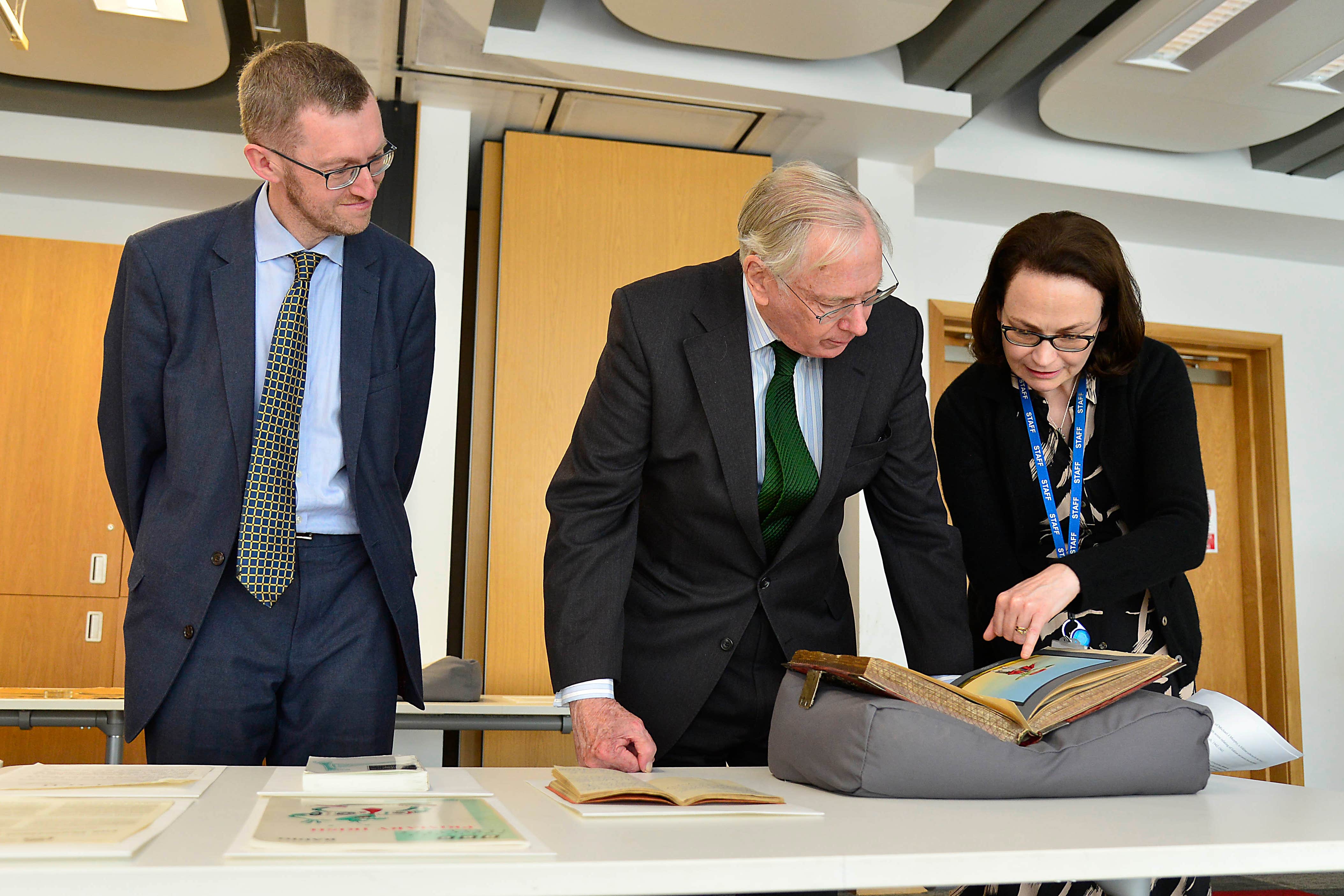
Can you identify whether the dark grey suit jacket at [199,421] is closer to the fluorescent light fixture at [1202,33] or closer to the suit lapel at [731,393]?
the suit lapel at [731,393]

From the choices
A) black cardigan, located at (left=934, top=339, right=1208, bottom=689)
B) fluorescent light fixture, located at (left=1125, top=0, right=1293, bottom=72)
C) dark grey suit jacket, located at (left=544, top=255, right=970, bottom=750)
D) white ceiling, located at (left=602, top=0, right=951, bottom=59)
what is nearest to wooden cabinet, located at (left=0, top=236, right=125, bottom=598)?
white ceiling, located at (left=602, top=0, right=951, bottom=59)

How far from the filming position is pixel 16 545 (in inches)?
164

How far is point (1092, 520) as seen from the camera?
187 cm

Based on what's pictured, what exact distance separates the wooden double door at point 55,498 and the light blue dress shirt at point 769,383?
11.1 feet

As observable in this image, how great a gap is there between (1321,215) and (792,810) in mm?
4941

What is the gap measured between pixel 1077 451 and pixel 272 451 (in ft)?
4.26

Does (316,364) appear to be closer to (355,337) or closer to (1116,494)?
(355,337)

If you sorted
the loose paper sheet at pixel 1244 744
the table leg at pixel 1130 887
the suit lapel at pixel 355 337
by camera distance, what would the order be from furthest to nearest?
the suit lapel at pixel 355 337 < the loose paper sheet at pixel 1244 744 < the table leg at pixel 1130 887

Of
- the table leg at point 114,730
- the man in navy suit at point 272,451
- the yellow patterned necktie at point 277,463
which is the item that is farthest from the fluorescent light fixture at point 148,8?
the yellow patterned necktie at point 277,463

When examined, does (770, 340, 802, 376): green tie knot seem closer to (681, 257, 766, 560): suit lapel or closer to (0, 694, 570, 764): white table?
(681, 257, 766, 560): suit lapel

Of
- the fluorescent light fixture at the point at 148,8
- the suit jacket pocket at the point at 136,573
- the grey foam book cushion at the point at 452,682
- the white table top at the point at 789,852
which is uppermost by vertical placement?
the fluorescent light fixture at the point at 148,8

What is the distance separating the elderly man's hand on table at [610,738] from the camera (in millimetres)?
1383

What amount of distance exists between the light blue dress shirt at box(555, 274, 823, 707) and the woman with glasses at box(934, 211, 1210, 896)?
0.40 meters

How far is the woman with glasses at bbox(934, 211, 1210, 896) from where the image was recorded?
178 cm
